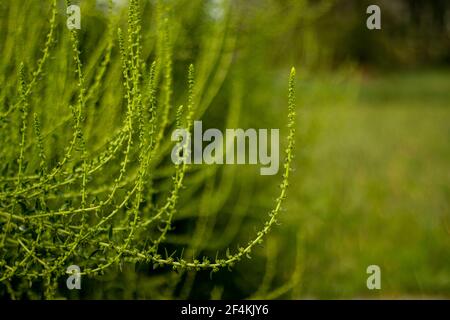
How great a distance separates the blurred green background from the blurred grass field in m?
0.01

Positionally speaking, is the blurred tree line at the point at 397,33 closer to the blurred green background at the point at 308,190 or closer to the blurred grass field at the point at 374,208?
the blurred grass field at the point at 374,208

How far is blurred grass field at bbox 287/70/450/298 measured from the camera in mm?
4184

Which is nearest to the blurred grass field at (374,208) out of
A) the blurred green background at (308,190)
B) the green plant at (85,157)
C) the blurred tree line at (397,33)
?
the blurred green background at (308,190)

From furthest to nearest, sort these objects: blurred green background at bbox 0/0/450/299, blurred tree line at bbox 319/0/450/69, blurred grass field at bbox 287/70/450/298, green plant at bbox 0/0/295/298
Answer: blurred tree line at bbox 319/0/450/69 → blurred grass field at bbox 287/70/450/298 → blurred green background at bbox 0/0/450/299 → green plant at bbox 0/0/295/298

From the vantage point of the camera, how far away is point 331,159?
8273mm

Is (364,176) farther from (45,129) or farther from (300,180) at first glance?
(45,129)

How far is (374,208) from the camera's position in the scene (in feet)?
19.2

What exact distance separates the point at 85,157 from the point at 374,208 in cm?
452

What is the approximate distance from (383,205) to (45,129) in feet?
14.2

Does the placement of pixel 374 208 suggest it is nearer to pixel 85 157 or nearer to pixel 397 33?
pixel 85 157

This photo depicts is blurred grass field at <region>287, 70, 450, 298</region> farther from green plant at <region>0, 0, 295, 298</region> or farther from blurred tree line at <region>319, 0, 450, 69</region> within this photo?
blurred tree line at <region>319, 0, 450, 69</region>

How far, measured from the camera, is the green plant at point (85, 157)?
161cm

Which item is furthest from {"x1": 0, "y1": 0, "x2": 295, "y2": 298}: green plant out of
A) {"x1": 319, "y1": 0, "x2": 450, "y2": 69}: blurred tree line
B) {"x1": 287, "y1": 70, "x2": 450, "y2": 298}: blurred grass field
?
{"x1": 319, "y1": 0, "x2": 450, "y2": 69}: blurred tree line
